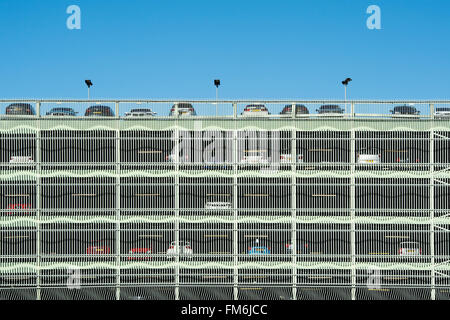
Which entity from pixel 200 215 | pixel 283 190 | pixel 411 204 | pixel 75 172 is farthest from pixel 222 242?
pixel 411 204

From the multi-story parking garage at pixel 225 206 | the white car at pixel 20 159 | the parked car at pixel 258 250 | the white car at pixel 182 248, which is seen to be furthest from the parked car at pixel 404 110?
the white car at pixel 20 159

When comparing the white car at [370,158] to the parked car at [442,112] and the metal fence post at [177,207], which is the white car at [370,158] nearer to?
the parked car at [442,112]

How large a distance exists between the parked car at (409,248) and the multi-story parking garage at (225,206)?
0.18 feet

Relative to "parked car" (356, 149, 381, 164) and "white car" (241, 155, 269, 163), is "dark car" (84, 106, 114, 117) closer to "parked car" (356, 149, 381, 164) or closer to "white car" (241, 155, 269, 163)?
"white car" (241, 155, 269, 163)

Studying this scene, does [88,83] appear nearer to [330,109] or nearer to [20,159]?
[20,159]

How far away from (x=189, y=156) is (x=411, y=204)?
40.8ft

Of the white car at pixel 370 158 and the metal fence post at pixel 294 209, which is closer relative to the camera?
the metal fence post at pixel 294 209

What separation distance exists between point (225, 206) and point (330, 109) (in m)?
7.84


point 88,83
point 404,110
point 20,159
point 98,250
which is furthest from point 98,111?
point 404,110

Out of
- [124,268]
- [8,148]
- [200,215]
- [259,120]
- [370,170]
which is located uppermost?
[259,120]

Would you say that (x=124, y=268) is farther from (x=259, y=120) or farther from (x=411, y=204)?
(x=411, y=204)

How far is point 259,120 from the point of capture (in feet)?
70.8

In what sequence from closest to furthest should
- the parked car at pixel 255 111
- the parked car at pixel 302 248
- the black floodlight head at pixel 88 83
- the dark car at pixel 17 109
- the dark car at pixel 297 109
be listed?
1. the dark car at pixel 17 109
2. the parked car at pixel 302 248
3. the parked car at pixel 255 111
4. the dark car at pixel 297 109
5. the black floodlight head at pixel 88 83

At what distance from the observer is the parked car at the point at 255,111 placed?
22.0m
